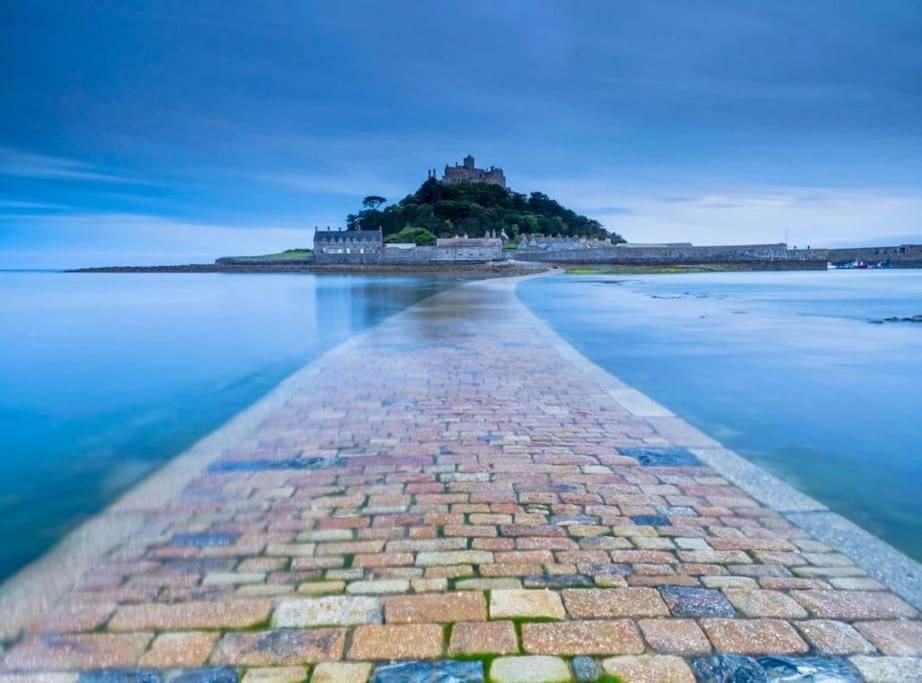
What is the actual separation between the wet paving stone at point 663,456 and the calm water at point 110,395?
415cm

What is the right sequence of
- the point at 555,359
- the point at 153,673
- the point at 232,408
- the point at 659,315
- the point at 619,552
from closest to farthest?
1. the point at 153,673
2. the point at 619,552
3. the point at 232,408
4. the point at 555,359
5. the point at 659,315

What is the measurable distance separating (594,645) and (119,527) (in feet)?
10.1

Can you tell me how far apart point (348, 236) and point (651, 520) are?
97.5m

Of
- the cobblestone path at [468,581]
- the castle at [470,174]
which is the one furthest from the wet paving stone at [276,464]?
the castle at [470,174]

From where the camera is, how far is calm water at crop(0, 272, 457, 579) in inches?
200

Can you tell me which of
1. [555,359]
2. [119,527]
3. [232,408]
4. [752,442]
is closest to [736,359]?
[555,359]

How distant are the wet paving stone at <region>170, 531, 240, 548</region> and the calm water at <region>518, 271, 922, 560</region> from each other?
3.97 meters

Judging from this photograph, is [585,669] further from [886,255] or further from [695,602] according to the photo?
[886,255]

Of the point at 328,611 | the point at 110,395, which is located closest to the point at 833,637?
the point at 328,611

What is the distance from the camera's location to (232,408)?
8484 mm

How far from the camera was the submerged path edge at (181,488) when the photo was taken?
3.08 meters

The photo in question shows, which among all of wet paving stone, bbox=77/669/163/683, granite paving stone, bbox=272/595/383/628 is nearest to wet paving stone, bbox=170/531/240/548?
granite paving stone, bbox=272/595/383/628

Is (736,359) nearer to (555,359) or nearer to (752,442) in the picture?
(555,359)

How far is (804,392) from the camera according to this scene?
27.2 feet
